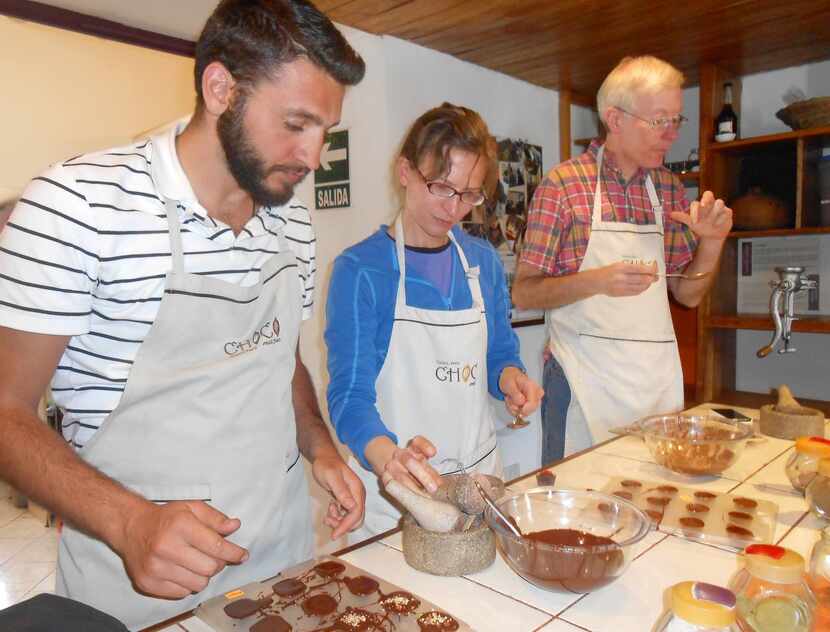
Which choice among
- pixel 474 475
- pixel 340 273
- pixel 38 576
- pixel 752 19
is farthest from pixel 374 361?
pixel 38 576

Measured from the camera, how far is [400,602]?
0.81m

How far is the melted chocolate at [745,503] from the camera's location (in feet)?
3.67

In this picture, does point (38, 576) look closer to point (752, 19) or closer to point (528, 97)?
point (528, 97)

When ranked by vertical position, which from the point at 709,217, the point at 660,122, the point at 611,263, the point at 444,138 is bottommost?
the point at 611,263

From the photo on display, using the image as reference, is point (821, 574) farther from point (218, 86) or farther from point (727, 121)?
point (727, 121)

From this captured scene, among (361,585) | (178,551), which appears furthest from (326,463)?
(178,551)

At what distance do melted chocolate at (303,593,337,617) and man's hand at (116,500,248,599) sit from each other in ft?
0.36

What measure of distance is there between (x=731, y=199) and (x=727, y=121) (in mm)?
379

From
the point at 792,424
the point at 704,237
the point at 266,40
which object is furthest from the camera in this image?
the point at 704,237

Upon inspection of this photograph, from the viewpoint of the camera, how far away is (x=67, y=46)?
11.3ft

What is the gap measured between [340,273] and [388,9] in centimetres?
132

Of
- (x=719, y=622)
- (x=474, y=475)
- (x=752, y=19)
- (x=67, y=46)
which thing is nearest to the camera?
(x=719, y=622)

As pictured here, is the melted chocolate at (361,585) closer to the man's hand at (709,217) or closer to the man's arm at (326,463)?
the man's arm at (326,463)

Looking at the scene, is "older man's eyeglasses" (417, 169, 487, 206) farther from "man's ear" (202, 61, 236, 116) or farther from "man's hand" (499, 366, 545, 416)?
"man's ear" (202, 61, 236, 116)
